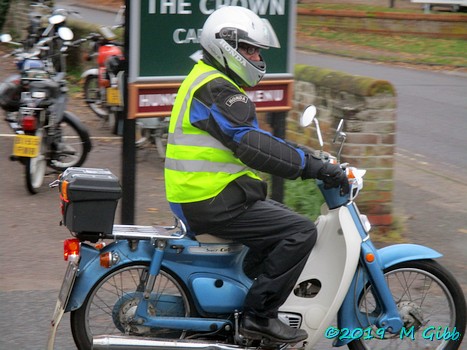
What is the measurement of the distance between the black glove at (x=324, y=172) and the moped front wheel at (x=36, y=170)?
4.28 meters

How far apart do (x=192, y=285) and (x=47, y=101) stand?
423cm

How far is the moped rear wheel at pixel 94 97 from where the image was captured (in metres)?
11.6

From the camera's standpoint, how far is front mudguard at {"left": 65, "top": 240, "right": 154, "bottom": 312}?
15.0 feet

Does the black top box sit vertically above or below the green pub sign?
below

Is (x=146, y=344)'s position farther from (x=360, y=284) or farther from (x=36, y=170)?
(x=36, y=170)

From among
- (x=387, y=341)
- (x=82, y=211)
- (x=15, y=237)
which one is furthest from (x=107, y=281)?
(x=15, y=237)

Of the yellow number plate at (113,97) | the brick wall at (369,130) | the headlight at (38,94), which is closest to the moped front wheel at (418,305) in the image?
the brick wall at (369,130)

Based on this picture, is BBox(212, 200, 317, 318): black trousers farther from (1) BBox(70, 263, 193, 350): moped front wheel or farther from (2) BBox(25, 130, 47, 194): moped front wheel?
(2) BBox(25, 130, 47, 194): moped front wheel

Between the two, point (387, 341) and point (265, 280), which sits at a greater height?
point (265, 280)

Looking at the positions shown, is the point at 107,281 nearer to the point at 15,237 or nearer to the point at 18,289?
the point at 18,289

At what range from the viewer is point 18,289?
6.05m

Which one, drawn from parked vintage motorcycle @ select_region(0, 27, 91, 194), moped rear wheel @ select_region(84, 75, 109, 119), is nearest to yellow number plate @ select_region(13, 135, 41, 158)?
parked vintage motorcycle @ select_region(0, 27, 91, 194)

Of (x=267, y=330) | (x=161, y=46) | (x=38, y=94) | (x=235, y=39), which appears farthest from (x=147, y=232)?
(x=38, y=94)

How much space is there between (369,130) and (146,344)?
339 cm
